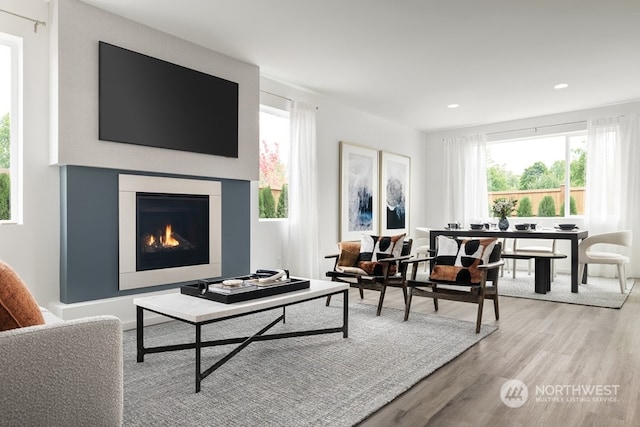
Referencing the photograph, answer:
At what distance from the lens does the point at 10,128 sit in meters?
3.24

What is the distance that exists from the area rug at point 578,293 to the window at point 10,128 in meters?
4.99

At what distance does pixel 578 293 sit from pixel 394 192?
126 inches

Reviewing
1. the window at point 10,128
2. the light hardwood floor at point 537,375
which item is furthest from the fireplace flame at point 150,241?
the light hardwood floor at point 537,375

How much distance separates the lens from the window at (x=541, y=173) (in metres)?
6.78

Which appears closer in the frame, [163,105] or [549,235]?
[163,105]

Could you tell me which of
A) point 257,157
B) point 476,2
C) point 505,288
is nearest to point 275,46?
point 257,157

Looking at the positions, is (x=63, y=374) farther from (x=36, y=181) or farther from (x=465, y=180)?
(x=465, y=180)

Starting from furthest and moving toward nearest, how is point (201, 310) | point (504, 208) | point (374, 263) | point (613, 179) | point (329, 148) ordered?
1. point (613, 179)
2. point (329, 148)
3. point (504, 208)
4. point (374, 263)
5. point (201, 310)

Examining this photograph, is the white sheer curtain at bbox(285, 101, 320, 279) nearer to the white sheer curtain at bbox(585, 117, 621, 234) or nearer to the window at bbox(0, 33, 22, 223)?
the window at bbox(0, 33, 22, 223)

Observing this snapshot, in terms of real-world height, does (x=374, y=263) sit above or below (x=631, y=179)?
below

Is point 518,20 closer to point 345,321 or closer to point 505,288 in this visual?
point 345,321

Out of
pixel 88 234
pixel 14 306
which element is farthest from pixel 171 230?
pixel 14 306

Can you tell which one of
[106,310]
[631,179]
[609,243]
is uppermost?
[631,179]

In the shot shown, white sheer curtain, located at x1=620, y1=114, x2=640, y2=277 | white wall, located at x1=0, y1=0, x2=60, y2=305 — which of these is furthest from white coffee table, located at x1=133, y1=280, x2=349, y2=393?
white sheer curtain, located at x1=620, y1=114, x2=640, y2=277
